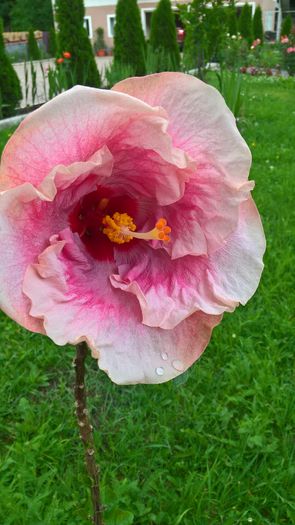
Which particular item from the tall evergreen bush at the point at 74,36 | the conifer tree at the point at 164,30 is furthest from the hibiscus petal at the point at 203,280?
the conifer tree at the point at 164,30

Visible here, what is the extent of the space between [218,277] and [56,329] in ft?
0.69

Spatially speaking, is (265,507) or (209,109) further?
(265,507)

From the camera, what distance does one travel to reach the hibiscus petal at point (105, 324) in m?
0.60

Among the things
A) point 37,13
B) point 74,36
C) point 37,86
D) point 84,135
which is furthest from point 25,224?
point 37,13

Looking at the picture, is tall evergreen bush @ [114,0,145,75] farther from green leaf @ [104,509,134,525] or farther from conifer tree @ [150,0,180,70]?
green leaf @ [104,509,134,525]

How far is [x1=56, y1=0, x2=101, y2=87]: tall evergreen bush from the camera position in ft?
20.6

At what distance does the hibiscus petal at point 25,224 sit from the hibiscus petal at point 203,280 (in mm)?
125

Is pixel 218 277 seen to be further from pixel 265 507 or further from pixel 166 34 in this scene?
pixel 166 34

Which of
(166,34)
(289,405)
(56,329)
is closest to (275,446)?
(289,405)

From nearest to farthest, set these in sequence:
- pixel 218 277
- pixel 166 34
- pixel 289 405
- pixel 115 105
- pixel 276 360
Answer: pixel 115 105 < pixel 218 277 < pixel 289 405 < pixel 276 360 < pixel 166 34

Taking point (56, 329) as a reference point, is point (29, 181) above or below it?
above

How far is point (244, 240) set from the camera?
0.69 m

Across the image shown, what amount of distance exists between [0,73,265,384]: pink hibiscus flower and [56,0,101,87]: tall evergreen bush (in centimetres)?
594

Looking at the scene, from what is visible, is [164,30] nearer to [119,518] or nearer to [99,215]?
[119,518]
